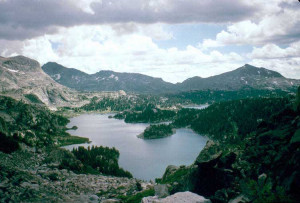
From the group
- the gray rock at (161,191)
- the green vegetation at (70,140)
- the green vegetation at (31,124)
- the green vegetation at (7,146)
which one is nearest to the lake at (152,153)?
the green vegetation at (70,140)

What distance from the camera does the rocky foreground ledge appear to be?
111ft

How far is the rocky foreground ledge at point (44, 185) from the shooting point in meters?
33.9

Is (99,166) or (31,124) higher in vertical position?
(31,124)

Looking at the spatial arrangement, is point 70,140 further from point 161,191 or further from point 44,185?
point 161,191

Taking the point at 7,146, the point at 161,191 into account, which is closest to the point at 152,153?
the point at 7,146

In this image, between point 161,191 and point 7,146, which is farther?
point 7,146

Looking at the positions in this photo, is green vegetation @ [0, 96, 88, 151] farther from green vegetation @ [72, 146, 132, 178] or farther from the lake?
green vegetation @ [72, 146, 132, 178]

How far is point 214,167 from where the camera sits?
34719mm

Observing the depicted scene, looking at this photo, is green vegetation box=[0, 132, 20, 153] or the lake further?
the lake

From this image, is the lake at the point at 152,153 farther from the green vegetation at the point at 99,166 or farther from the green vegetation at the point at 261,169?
the green vegetation at the point at 261,169

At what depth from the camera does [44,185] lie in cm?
4394

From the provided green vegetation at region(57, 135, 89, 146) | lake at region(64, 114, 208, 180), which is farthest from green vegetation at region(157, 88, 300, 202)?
green vegetation at region(57, 135, 89, 146)

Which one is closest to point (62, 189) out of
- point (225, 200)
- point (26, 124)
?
point (225, 200)

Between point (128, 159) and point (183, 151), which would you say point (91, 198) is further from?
point (183, 151)
